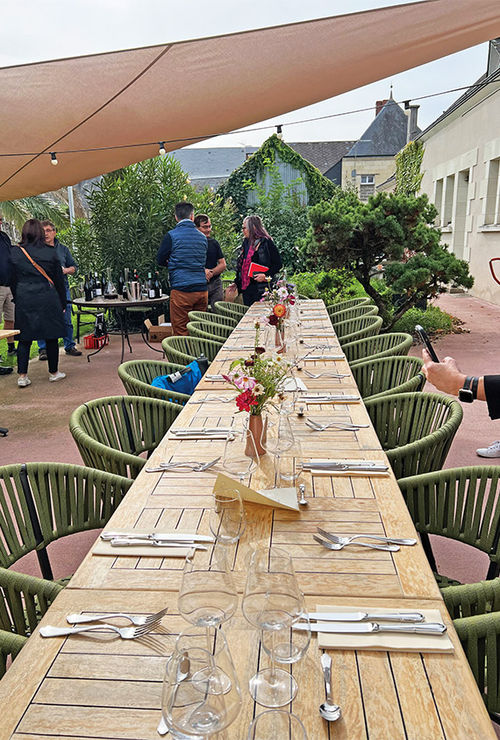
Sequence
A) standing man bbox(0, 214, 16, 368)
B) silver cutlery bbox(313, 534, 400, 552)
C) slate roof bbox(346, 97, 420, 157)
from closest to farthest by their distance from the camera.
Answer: silver cutlery bbox(313, 534, 400, 552)
standing man bbox(0, 214, 16, 368)
slate roof bbox(346, 97, 420, 157)

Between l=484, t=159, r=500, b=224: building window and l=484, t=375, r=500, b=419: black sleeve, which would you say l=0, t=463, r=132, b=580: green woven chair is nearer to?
l=484, t=375, r=500, b=419: black sleeve

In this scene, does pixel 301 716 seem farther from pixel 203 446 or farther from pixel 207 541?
pixel 203 446

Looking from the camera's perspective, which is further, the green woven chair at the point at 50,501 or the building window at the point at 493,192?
the building window at the point at 493,192

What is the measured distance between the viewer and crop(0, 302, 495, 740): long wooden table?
1.01m

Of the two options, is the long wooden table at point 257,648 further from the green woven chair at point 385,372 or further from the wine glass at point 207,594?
the green woven chair at point 385,372

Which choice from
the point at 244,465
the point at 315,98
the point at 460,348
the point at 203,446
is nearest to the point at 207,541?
the point at 244,465

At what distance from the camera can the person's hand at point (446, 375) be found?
2.09 meters

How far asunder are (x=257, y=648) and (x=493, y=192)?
13943 millimetres

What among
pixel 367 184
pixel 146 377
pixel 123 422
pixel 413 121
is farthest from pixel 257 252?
pixel 413 121

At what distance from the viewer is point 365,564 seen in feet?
4.89

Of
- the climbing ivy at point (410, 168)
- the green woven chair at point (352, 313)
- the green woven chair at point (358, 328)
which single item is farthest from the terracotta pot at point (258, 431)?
the climbing ivy at point (410, 168)

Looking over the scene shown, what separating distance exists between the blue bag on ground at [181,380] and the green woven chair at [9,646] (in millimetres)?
2090

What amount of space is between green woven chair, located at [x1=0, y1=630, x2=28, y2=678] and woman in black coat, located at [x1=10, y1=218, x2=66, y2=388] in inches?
204

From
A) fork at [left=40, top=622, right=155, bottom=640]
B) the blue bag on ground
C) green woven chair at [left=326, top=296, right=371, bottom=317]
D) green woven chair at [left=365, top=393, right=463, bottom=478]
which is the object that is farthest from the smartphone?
green woven chair at [left=326, top=296, right=371, bottom=317]
